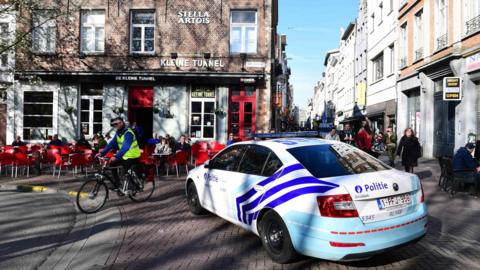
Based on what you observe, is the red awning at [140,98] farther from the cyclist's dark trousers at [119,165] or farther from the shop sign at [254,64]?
the cyclist's dark trousers at [119,165]

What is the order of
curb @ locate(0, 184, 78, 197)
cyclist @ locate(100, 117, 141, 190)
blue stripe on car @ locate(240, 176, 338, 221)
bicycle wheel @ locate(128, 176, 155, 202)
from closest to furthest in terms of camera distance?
blue stripe on car @ locate(240, 176, 338, 221)
cyclist @ locate(100, 117, 141, 190)
bicycle wheel @ locate(128, 176, 155, 202)
curb @ locate(0, 184, 78, 197)

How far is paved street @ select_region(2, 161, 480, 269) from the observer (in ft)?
14.6

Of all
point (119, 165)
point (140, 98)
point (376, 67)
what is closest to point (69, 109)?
point (140, 98)

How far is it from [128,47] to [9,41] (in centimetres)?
597

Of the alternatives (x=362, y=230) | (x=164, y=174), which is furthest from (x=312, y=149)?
(x=164, y=174)

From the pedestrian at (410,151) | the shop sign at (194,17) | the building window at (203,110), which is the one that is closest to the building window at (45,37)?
the shop sign at (194,17)

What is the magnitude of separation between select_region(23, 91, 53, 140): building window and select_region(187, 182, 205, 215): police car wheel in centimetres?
1445

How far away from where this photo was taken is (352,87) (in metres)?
40.1

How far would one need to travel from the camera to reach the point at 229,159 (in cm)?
587

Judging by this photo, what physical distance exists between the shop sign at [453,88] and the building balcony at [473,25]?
190cm

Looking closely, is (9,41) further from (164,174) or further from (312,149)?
(312,149)

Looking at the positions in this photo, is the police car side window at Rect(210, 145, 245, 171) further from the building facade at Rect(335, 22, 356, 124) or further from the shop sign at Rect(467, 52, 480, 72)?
the building facade at Rect(335, 22, 356, 124)

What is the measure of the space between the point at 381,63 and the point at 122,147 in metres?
23.5

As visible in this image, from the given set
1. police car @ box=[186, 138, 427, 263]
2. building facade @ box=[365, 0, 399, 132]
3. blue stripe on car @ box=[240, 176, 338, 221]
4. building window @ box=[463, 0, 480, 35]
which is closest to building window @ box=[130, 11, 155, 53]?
building window @ box=[463, 0, 480, 35]
